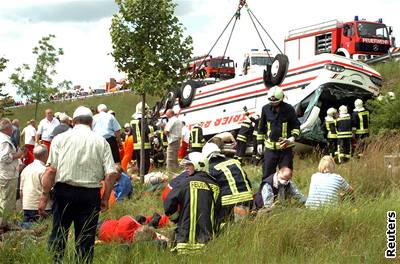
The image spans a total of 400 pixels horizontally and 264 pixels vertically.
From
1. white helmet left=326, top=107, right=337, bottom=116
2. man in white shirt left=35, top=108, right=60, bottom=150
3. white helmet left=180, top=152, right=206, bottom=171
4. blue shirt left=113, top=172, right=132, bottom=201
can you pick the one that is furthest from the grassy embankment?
man in white shirt left=35, top=108, right=60, bottom=150

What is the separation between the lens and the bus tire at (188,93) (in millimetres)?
17781

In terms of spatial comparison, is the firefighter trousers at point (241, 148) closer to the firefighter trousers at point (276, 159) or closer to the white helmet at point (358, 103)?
the white helmet at point (358, 103)

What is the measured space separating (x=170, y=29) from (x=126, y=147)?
11.6 ft

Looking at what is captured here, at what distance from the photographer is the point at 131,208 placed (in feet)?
30.5

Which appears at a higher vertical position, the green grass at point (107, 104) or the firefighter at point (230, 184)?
the green grass at point (107, 104)

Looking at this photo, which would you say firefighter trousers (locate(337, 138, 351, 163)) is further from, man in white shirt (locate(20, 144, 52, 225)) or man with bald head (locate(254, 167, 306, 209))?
man in white shirt (locate(20, 144, 52, 225))

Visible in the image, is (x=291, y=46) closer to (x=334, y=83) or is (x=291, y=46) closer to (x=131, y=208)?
(x=334, y=83)

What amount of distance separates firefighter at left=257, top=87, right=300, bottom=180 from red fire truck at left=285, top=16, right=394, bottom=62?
1455 cm

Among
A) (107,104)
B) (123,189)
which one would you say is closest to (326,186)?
(123,189)

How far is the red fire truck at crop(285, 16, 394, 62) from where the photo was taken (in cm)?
2387

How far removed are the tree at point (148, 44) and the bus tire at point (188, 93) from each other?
5.89 metres

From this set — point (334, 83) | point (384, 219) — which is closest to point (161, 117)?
point (334, 83)

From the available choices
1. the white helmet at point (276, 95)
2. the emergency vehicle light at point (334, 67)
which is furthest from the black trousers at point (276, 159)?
the emergency vehicle light at point (334, 67)

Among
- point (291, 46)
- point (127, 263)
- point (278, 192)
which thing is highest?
point (291, 46)
